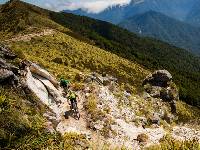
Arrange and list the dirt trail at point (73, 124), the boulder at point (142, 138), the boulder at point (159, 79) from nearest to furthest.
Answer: the dirt trail at point (73, 124) < the boulder at point (142, 138) < the boulder at point (159, 79)

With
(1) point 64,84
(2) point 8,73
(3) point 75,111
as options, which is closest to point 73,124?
(3) point 75,111

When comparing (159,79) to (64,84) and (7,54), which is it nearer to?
(64,84)

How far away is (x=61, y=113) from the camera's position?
115ft

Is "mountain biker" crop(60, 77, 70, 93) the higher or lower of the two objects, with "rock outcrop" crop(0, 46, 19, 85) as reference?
lower

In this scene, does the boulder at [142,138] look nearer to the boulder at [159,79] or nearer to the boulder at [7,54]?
the boulder at [7,54]

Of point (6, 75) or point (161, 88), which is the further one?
point (161, 88)

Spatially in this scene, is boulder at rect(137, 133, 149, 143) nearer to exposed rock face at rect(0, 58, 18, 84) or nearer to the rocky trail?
the rocky trail

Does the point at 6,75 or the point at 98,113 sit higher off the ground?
the point at 6,75

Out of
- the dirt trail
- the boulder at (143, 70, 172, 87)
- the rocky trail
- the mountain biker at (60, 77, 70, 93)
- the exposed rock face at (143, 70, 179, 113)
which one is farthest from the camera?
the boulder at (143, 70, 172, 87)

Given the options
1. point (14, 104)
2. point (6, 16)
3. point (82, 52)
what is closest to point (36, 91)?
point (14, 104)

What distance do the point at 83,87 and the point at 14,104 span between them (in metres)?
15.6

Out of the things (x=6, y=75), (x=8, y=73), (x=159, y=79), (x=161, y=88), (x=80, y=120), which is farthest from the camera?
(x=159, y=79)

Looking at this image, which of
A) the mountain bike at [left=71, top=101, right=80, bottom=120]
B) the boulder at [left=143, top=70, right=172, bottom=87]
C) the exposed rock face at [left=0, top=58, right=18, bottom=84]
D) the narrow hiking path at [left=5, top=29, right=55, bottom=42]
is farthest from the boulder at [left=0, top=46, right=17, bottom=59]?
the narrow hiking path at [left=5, top=29, right=55, bottom=42]

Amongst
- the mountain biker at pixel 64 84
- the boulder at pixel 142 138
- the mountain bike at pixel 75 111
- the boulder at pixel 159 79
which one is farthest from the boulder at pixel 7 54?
the boulder at pixel 159 79
